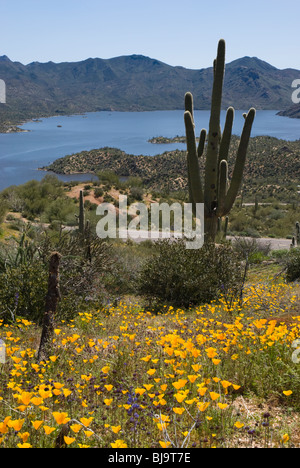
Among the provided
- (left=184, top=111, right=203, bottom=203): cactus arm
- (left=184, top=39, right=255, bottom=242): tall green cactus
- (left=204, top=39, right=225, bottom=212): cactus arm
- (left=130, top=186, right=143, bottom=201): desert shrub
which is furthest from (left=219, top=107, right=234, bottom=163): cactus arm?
(left=130, top=186, right=143, bottom=201): desert shrub

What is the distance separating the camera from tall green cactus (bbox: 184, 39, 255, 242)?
10641 mm

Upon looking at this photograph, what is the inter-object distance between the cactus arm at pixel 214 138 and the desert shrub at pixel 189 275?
1845 millimetres

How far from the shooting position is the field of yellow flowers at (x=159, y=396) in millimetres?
2375

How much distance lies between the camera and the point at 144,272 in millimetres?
9406

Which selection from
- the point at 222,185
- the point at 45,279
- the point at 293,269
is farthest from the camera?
the point at 293,269

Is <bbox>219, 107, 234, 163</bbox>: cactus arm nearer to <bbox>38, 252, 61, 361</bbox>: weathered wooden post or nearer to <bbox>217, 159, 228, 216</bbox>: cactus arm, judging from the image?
<bbox>217, 159, 228, 216</bbox>: cactus arm

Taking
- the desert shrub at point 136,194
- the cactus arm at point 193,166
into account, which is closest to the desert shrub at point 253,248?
the cactus arm at point 193,166

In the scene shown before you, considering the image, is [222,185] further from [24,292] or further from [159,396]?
[159,396]

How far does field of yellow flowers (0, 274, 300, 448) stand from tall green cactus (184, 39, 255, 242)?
6.84 metres

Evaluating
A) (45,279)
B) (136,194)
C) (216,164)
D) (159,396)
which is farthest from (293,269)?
(136,194)

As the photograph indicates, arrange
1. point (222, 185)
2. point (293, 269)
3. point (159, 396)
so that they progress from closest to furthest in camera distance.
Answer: point (159, 396), point (222, 185), point (293, 269)

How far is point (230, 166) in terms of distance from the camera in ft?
191

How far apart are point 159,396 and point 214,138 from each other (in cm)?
926

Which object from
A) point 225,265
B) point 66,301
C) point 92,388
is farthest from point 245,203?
point 92,388
